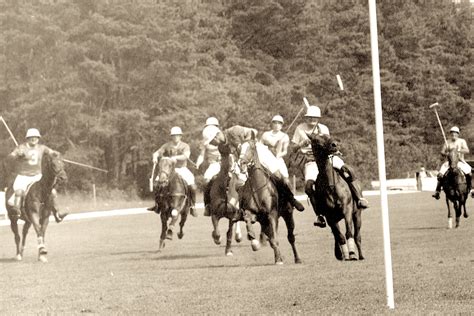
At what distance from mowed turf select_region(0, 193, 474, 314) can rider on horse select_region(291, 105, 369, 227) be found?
926 millimetres

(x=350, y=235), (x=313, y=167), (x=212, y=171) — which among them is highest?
(x=313, y=167)

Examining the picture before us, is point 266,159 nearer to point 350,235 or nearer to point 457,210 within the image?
point 350,235

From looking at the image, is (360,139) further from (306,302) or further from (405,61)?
(306,302)

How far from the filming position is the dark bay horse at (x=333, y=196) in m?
16.0

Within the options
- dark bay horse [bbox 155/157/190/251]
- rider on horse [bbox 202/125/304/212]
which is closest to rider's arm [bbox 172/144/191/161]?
dark bay horse [bbox 155/157/190/251]

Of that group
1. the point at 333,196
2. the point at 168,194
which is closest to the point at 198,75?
the point at 168,194

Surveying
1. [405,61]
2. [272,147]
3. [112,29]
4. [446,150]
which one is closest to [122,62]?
[112,29]

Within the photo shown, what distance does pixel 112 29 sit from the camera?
53.6 metres

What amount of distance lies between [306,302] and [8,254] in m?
12.6

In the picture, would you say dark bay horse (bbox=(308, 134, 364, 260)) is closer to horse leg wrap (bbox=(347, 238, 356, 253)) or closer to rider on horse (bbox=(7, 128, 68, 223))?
horse leg wrap (bbox=(347, 238, 356, 253))

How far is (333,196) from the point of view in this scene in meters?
16.4

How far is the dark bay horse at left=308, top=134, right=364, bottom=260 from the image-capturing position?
1605cm

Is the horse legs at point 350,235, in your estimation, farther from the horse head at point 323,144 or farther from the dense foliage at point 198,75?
the dense foliage at point 198,75

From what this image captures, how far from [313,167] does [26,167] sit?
6127mm
